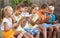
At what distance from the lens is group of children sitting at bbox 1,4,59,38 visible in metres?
3.09

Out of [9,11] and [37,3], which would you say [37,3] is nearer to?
[37,3]

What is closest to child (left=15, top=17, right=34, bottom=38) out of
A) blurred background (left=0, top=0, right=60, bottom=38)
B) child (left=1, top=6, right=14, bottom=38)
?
child (left=1, top=6, right=14, bottom=38)

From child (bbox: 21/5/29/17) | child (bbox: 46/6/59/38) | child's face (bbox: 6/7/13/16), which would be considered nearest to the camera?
child's face (bbox: 6/7/13/16)

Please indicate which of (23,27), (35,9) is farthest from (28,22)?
(35,9)

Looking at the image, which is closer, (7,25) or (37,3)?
(7,25)

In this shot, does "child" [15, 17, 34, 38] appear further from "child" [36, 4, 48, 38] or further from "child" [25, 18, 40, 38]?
"child" [36, 4, 48, 38]

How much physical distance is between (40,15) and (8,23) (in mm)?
484

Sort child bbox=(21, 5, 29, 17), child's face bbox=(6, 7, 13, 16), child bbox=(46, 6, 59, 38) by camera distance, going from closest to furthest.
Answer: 1. child's face bbox=(6, 7, 13, 16)
2. child bbox=(21, 5, 29, 17)
3. child bbox=(46, 6, 59, 38)

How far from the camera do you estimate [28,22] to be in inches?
126

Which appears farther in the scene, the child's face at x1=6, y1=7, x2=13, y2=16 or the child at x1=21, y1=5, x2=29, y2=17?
the child at x1=21, y1=5, x2=29, y2=17

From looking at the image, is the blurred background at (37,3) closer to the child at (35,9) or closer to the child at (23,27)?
the child at (35,9)

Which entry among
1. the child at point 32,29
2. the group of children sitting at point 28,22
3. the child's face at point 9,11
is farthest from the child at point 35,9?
the child's face at point 9,11

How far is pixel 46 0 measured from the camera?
3230 millimetres

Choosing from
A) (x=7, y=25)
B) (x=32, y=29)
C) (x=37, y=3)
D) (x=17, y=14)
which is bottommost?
(x=32, y=29)
